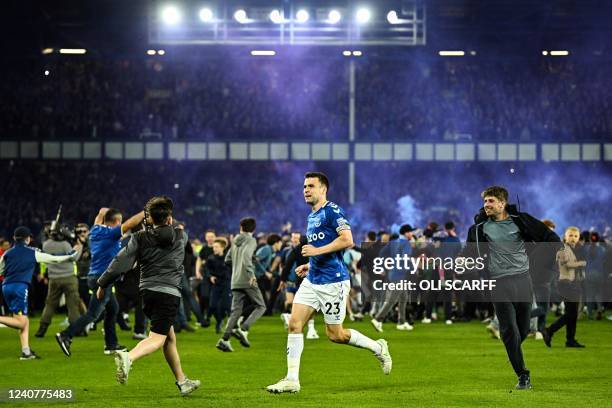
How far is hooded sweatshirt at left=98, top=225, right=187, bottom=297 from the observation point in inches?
357

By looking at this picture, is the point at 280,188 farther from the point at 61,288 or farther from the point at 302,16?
the point at 61,288

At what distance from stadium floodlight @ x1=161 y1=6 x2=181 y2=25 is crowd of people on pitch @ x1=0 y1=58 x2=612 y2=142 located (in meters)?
15.3

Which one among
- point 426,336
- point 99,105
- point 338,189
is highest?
point 99,105

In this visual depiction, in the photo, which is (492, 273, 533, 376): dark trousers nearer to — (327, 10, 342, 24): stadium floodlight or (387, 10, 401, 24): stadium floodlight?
(387, 10, 401, 24): stadium floodlight

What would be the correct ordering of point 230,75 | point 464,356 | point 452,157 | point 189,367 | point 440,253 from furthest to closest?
1. point 230,75
2. point 452,157
3. point 440,253
4. point 464,356
5. point 189,367

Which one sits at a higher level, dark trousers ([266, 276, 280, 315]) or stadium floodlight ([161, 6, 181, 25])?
stadium floodlight ([161, 6, 181, 25])

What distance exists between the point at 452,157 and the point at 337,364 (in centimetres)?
3808

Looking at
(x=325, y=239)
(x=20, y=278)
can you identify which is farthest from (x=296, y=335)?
(x=20, y=278)

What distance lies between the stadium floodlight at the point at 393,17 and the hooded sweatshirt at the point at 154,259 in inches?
1066

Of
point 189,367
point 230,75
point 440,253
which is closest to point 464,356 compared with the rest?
point 189,367

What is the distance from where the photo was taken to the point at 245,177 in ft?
169

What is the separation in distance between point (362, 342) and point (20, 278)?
18.1 feet

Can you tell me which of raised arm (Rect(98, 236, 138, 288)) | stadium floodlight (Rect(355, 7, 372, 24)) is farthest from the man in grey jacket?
stadium floodlight (Rect(355, 7, 372, 24))

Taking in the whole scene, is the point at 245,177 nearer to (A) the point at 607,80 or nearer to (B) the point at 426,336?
(A) the point at 607,80
